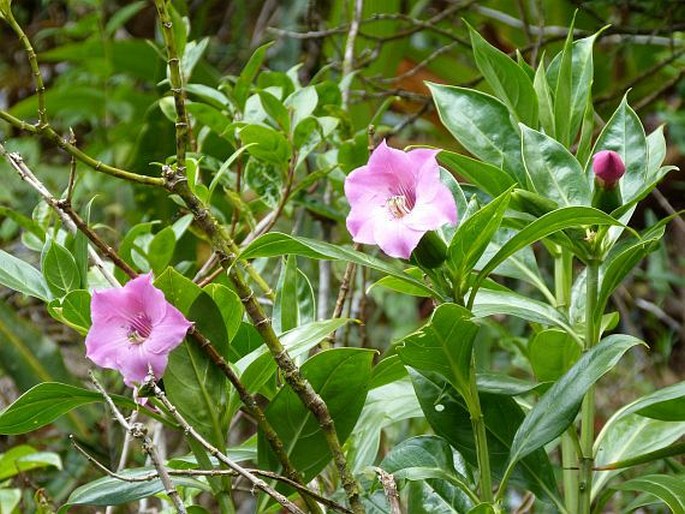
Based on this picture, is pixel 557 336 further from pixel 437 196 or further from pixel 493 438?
pixel 437 196

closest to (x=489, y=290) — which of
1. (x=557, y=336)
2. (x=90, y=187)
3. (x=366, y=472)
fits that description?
(x=557, y=336)

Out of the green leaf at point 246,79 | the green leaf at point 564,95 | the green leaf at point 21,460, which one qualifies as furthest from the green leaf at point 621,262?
the green leaf at point 21,460

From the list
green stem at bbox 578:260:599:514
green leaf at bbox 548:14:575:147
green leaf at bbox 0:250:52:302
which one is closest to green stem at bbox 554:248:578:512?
green stem at bbox 578:260:599:514

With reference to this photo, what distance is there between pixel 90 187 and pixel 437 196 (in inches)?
60.1

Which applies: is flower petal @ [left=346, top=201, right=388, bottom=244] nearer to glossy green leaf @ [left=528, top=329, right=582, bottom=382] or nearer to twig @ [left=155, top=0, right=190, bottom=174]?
twig @ [left=155, top=0, right=190, bottom=174]

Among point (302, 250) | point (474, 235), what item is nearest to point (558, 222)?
point (474, 235)

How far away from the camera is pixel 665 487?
0.79 metres

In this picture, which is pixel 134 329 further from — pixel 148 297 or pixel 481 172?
pixel 481 172

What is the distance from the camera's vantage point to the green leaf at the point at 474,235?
0.71 metres

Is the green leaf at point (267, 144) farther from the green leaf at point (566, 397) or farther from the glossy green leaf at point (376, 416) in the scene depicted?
the green leaf at point (566, 397)

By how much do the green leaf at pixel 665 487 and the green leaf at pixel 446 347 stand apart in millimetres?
169

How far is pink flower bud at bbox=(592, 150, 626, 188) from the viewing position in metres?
0.76

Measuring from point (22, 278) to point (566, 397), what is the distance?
0.45 metres

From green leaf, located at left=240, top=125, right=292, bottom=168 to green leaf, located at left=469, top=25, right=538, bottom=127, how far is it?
0.31m
